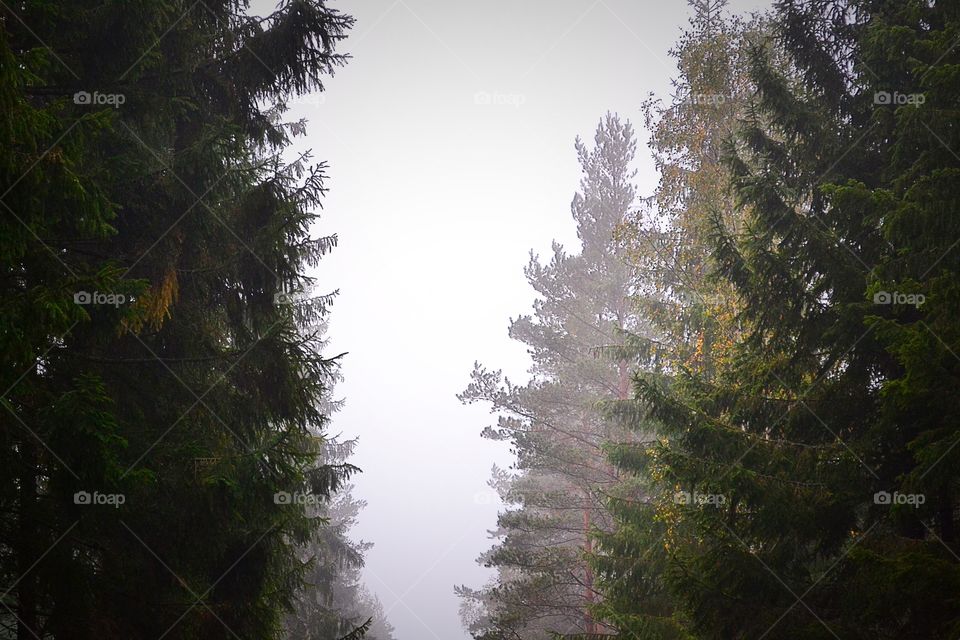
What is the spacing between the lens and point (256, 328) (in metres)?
6.21

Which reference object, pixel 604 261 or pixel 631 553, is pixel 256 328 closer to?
pixel 631 553

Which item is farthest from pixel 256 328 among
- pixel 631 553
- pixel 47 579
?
pixel 631 553

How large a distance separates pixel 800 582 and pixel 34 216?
7523 millimetres
